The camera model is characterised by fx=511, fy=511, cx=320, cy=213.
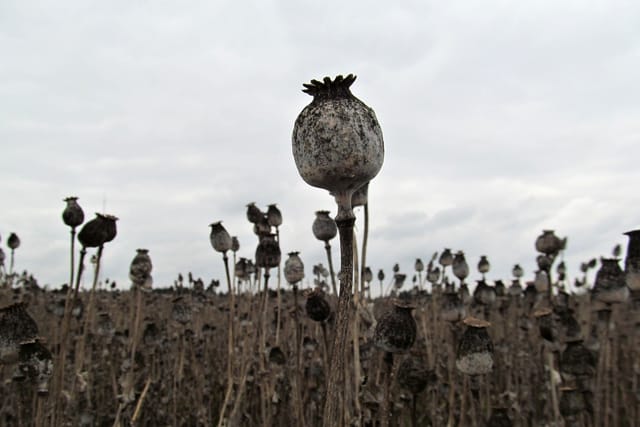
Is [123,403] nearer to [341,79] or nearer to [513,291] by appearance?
[341,79]

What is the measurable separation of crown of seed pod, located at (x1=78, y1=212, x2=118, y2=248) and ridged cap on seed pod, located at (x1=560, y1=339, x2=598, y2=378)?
2.55m

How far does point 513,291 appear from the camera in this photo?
6.96 m

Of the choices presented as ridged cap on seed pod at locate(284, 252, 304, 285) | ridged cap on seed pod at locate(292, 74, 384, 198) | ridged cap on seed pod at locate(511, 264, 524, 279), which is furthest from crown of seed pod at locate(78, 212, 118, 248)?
ridged cap on seed pod at locate(511, 264, 524, 279)

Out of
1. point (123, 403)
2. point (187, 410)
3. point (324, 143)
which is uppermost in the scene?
point (324, 143)

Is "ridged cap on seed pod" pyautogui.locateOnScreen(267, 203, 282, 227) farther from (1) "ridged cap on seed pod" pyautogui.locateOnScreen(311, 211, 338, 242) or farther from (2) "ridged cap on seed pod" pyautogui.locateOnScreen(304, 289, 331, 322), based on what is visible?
(2) "ridged cap on seed pod" pyautogui.locateOnScreen(304, 289, 331, 322)

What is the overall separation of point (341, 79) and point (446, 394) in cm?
411

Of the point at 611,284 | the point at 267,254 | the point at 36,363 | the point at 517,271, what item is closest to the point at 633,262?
the point at 611,284

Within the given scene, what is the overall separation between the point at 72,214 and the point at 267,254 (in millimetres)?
1090

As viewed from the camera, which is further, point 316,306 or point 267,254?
point 267,254

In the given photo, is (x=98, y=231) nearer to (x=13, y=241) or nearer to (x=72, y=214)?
(x=72, y=214)

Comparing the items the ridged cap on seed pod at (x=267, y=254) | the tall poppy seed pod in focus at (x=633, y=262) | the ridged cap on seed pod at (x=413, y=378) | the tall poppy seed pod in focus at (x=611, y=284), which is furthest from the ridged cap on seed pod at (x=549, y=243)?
the ridged cap on seed pod at (x=267, y=254)

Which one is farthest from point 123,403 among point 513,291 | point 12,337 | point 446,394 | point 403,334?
point 513,291

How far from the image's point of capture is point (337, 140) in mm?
1094

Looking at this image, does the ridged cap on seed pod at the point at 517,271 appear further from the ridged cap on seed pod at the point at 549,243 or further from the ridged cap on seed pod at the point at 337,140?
the ridged cap on seed pod at the point at 337,140
